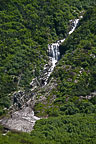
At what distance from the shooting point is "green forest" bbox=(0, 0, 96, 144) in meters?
42.9

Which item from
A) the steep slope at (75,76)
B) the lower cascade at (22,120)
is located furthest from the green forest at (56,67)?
the lower cascade at (22,120)

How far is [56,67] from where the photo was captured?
75812mm

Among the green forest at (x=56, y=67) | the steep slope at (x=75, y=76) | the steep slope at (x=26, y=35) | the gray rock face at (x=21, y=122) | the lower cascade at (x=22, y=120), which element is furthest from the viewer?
the steep slope at (x=26, y=35)

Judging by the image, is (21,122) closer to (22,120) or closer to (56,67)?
(22,120)

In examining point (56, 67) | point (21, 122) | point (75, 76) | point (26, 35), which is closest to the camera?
point (21, 122)

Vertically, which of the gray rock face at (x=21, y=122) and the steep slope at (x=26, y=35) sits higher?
the steep slope at (x=26, y=35)

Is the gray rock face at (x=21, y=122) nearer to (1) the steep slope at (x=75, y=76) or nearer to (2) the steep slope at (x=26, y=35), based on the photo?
(1) the steep slope at (x=75, y=76)

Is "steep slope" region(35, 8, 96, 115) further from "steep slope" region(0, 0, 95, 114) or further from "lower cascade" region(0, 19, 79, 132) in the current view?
"steep slope" region(0, 0, 95, 114)

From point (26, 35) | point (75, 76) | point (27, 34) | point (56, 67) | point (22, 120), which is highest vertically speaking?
point (27, 34)

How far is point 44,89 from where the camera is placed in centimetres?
6681

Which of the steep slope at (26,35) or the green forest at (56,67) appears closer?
the green forest at (56,67)

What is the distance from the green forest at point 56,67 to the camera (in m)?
42.9

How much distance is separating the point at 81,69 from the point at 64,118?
2592 centimetres

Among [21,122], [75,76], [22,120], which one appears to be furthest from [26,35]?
[21,122]
